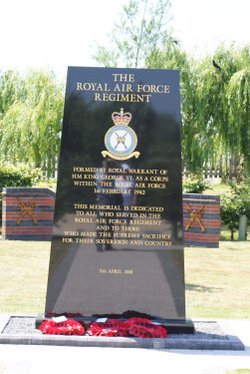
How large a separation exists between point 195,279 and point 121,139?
446 cm

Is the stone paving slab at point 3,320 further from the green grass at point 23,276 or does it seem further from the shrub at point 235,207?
the shrub at point 235,207

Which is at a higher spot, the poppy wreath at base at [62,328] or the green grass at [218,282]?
the green grass at [218,282]

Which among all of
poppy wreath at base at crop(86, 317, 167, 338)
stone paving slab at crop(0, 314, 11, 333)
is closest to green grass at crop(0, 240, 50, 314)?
stone paving slab at crop(0, 314, 11, 333)

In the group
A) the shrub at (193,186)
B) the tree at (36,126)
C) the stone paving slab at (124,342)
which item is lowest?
the stone paving slab at (124,342)

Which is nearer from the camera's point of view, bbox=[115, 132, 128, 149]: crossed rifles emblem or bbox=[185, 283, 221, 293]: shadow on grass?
bbox=[115, 132, 128, 149]: crossed rifles emblem

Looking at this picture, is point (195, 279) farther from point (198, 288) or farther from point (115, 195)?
point (115, 195)

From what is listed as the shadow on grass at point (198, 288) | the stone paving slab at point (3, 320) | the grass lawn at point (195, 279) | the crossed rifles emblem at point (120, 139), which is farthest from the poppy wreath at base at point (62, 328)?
the shadow on grass at point (198, 288)

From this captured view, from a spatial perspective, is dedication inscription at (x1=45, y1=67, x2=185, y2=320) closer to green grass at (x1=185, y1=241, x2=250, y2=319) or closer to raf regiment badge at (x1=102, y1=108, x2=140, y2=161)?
raf regiment badge at (x1=102, y1=108, x2=140, y2=161)

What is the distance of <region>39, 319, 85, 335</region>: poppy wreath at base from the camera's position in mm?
6531

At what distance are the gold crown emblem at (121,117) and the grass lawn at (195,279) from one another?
2.41m

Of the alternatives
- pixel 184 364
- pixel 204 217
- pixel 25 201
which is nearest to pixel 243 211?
pixel 204 217

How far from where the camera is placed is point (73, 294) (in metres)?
6.91

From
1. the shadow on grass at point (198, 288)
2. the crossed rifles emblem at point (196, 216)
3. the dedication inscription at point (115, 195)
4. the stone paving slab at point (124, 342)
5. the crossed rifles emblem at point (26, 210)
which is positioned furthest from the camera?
the crossed rifles emblem at point (26, 210)

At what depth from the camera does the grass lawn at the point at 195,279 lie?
27.8 ft
